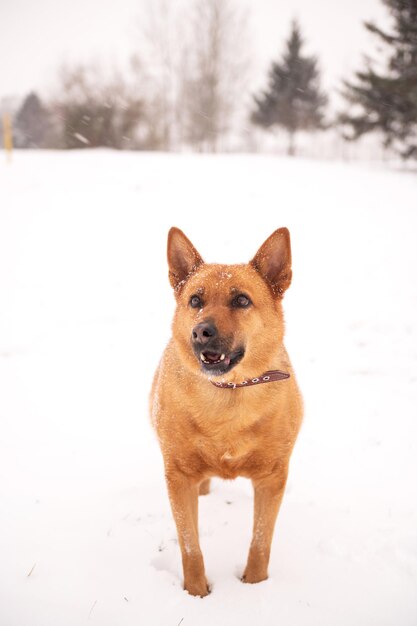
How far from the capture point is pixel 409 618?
228 centimetres

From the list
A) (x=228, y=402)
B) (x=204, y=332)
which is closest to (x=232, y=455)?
(x=228, y=402)

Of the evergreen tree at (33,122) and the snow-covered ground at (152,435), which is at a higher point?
the evergreen tree at (33,122)

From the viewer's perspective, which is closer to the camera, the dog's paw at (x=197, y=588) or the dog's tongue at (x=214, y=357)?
the dog's tongue at (x=214, y=357)

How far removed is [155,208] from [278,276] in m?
10.0

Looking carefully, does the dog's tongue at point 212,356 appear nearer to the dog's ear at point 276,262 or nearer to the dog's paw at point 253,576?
the dog's ear at point 276,262

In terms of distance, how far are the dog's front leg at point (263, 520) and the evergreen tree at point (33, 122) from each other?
39.6 metres

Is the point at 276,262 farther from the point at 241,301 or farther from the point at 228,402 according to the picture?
the point at 228,402

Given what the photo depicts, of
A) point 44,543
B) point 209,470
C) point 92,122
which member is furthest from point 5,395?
point 92,122

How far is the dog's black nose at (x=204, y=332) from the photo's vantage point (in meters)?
2.10

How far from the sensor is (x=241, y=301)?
244 cm

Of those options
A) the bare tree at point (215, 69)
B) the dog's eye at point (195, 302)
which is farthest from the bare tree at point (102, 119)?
the dog's eye at point (195, 302)

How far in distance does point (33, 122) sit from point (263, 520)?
46861 millimetres

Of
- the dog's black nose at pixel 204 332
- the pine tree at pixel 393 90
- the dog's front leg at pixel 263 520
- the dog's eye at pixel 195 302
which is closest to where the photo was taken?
the dog's black nose at pixel 204 332

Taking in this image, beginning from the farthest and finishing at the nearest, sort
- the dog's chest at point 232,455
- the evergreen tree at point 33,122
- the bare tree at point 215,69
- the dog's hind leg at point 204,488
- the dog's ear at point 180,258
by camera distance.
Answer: the evergreen tree at point 33,122 < the bare tree at point 215,69 < the dog's hind leg at point 204,488 < the dog's ear at point 180,258 < the dog's chest at point 232,455
